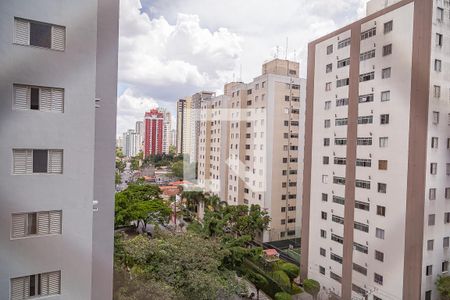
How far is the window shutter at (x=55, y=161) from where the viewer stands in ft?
3.56

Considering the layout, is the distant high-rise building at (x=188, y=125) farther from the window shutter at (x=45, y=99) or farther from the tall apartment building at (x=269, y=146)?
the window shutter at (x=45, y=99)

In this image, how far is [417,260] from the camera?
2.52m

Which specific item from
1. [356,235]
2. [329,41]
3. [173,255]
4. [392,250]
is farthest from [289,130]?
[173,255]

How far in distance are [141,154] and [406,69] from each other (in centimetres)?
489

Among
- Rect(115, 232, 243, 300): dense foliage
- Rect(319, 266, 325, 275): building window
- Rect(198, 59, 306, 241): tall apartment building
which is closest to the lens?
Rect(115, 232, 243, 300): dense foliage

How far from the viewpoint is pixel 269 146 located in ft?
17.7

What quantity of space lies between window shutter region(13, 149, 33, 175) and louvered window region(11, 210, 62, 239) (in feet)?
0.52

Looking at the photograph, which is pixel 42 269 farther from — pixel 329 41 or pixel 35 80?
pixel 329 41

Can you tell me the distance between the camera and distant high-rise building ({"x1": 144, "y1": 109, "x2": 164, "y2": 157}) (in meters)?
4.88

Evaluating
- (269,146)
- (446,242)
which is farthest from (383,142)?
(269,146)

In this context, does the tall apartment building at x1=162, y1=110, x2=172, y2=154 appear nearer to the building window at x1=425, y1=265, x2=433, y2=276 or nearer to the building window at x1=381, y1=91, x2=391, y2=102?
the building window at x1=381, y1=91, x2=391, y2=102

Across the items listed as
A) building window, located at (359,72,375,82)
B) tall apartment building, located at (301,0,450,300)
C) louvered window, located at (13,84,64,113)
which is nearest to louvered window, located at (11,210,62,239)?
louvered window, located at (13,84,64,113)

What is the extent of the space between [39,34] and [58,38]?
6 cm

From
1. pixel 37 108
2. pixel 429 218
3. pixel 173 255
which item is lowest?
pixel 173 255
